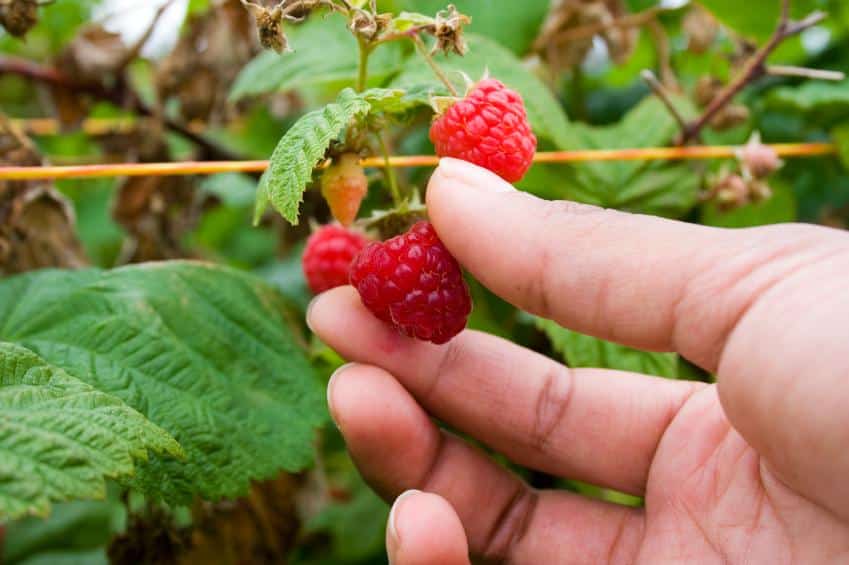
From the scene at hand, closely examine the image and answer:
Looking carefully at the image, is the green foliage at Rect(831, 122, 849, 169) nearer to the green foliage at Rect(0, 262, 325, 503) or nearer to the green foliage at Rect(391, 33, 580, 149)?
the green foliage at Rect(391, 33, 580, 149)

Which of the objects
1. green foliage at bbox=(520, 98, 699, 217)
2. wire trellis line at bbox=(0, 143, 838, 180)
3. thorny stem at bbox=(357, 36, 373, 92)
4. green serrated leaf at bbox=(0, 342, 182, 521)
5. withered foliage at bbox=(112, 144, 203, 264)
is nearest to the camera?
green serrated leaf at bbox=(0, 342, 182, 521)

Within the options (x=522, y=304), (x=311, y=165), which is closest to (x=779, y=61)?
(x=522, y=304)

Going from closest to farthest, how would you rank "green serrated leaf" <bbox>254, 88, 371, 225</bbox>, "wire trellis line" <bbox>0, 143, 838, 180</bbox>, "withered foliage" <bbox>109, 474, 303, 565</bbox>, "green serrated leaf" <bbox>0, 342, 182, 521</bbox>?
"green serrated leaf" <bbox>0, 342, 182, 521</bbox>, "green serrated leaf" <bbox>254, 88, 371, 225</bbox>, "wire trellis line" <bbox>0, 143, 838, 180</bbox>, "withered foliage" <bbox>109, 474, 303, 565</bbox>

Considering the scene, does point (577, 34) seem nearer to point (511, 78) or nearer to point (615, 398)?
point (511, 78)

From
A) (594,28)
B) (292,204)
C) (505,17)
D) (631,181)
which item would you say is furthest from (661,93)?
(292,204)

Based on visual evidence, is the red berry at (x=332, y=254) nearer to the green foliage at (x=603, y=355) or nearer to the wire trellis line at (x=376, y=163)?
the wire trellis line at (x=376, y=163)

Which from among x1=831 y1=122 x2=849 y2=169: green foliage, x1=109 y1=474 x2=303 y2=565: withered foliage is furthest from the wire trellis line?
x1=109 y1=474 x2=303 y2=565: withered foliage
